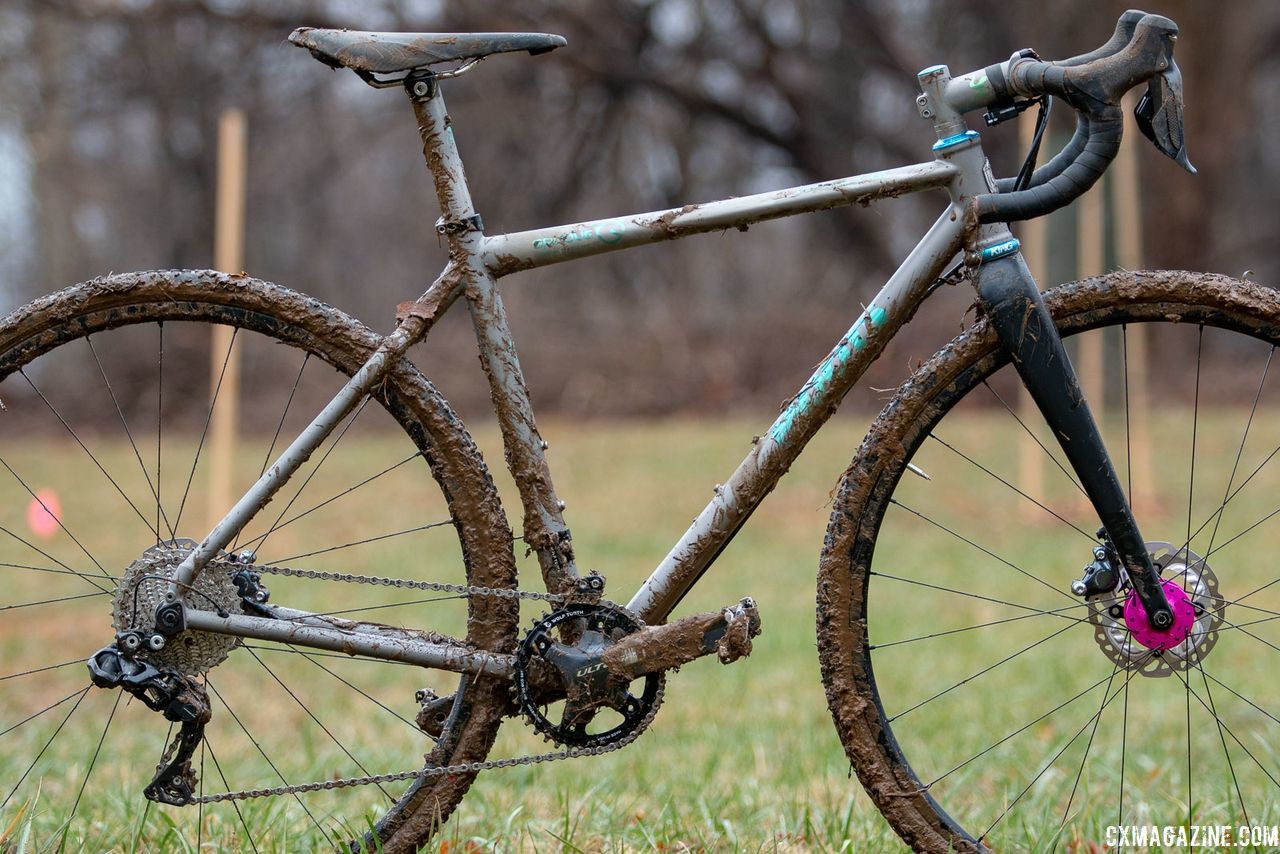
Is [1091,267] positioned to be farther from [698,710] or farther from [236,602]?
[236,602]

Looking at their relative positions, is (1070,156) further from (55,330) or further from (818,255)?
(818,255)

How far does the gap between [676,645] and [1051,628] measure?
425cm

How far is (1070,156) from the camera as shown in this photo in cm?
244

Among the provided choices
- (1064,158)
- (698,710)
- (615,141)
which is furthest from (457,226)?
(615,141)

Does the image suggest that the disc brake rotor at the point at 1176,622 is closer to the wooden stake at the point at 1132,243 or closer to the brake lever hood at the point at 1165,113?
the brake lever hood at the point at 1165,113

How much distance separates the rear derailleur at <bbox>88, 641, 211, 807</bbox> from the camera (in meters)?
2.40

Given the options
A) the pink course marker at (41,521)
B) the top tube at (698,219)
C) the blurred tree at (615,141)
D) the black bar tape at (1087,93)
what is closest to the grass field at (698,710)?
the pink course marker at (41,521)

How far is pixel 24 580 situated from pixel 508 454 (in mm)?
6199

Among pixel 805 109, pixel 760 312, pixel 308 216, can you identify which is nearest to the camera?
pixel 760 312

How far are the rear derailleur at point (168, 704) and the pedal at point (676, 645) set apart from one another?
0.81 metres

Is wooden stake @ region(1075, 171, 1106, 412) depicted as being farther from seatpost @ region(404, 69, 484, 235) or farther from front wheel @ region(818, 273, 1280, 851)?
seatpost @ region(404, 69, 484, 235)

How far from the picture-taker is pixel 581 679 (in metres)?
2.46

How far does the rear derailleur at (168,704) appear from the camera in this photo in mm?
2404

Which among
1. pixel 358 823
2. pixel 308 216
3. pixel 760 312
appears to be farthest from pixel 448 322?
pixel 358 823
